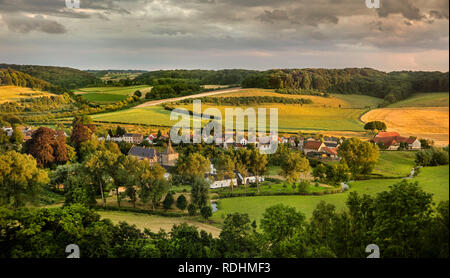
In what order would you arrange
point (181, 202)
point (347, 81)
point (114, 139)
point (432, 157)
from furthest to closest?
point (347, 81)
point (114, 139)
point (181, 202)
point (432, 157)

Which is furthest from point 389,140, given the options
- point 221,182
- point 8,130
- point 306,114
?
point 8,130

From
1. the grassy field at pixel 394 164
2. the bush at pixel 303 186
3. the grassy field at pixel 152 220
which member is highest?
the grassy field at pixel 394 164

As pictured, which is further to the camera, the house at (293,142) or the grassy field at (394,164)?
the house at (293,142)

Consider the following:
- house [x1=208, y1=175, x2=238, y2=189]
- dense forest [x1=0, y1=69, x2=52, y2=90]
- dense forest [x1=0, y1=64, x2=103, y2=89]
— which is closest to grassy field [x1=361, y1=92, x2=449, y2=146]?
house [x1=208, y1=175, x2=238, y2=189]

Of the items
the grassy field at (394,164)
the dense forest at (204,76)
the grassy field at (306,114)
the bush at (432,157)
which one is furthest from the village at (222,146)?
the dense forest at (204,76)

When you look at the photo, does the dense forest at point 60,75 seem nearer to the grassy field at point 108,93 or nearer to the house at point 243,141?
the grassy field at point 108,93

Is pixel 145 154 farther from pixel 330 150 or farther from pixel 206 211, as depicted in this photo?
pixel 330 150

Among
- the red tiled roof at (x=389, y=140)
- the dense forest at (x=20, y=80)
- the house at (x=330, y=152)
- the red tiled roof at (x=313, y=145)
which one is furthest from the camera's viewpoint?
the dense forest at (x=20, y=80)
